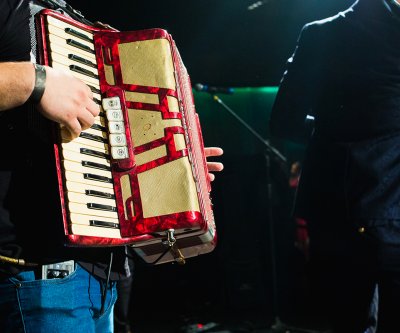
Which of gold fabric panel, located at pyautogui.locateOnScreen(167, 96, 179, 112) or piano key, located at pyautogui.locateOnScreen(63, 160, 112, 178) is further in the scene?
gold fabric panel, located at pyautogui.locateOnScreen(167, 96, 179, 112)

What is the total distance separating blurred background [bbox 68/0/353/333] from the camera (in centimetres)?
434

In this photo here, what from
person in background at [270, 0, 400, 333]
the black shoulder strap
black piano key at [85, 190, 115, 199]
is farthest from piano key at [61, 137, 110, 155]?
person in background at [270, 0, 400, 333]

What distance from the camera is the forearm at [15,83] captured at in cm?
93

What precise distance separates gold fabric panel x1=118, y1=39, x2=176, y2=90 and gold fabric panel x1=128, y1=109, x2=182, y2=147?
8 centimetres

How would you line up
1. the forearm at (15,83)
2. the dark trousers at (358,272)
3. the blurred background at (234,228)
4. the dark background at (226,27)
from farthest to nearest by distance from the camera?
the dark background at (226,27), the blurred background at (234,228), the dark trousers at (358,272), the forearm at (15,83)

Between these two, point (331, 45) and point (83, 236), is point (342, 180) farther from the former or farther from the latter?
point (83, 236)

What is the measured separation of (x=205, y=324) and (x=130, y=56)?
3336 mm

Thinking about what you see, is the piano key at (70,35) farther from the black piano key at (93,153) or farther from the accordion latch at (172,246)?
the accordion latch at (172,246)

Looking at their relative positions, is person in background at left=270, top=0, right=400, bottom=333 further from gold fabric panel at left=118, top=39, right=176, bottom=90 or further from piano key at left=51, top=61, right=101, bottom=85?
piano key at left=51, top=61, right=101, bottom=85

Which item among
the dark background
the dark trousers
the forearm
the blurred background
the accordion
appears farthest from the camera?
the dark background

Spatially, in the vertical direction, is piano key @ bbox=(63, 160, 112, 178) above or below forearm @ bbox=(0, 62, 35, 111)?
below

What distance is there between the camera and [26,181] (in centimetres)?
109

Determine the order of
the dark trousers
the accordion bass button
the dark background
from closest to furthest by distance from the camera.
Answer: the accordion bass button
the dark trousers
the dark background

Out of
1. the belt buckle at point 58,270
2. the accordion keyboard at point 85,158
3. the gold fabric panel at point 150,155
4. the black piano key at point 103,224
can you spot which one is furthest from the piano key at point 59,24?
the belt buckle at point 58,270
